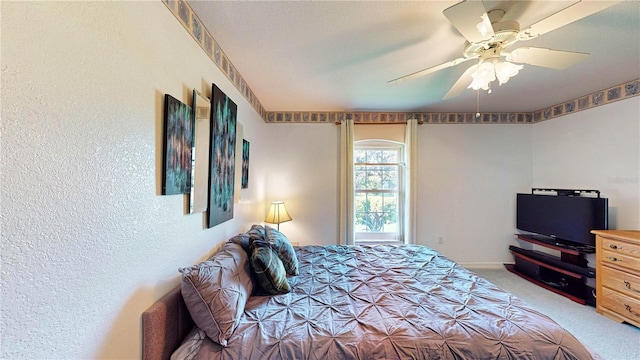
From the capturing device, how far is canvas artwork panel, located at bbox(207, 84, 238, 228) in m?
1.61

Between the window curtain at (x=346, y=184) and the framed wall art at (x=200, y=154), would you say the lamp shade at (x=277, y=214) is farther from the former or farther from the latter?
the framed wall art at (x=200, y=154)

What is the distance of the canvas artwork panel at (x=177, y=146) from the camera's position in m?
1.13

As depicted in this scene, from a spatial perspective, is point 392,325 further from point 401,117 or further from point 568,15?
point 401,117

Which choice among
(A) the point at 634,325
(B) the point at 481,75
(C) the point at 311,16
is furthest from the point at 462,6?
(A) the point at 634,325

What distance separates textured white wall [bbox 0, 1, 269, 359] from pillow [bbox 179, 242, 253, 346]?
170mm

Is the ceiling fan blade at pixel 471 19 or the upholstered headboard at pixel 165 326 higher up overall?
the ceiling fan blade at pixel 471 19

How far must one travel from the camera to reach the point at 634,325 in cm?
202

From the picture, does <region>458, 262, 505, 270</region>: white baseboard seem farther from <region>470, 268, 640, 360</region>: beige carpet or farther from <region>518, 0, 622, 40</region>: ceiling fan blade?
<region>518, 0, 622, 40</region>: ceiling fan blade

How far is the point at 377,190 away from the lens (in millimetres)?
3592

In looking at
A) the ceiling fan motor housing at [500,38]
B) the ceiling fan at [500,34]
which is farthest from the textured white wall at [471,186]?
the ceiling fan motor housing at [500,38]

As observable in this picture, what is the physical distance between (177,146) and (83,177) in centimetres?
49

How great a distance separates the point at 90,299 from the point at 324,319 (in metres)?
0.99

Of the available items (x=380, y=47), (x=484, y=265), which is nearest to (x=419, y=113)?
(x=380, y=47)

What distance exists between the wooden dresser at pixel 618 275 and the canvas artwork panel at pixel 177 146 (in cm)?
367
